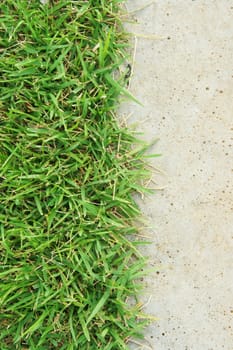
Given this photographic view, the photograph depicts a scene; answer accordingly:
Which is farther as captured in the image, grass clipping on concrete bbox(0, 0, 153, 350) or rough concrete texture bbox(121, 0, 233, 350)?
rough concrete texture bbox(121, 0, 233, 350)

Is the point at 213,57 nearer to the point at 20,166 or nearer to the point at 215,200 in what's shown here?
the point at 215,200

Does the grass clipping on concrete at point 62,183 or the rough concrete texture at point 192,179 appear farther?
the rough concrete texture at point 192,179

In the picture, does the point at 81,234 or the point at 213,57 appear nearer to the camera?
the point at 81,234

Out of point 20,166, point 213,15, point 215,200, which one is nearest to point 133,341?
point 215,200
